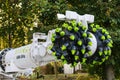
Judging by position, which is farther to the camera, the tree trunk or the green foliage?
the tree trunk

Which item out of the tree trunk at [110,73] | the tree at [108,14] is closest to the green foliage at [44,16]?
the tree at [108,14]

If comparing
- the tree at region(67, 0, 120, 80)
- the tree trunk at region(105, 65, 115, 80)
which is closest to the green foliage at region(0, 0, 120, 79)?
the tree at region(67, 0, 120, 80)

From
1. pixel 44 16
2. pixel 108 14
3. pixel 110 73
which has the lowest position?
pixel 110 73

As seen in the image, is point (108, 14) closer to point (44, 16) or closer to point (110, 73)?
point (110, 73)

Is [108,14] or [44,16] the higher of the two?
[44,16]

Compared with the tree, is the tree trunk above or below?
below

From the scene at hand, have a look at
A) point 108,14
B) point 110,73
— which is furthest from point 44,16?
point 110,73

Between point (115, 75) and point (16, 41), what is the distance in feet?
9.76

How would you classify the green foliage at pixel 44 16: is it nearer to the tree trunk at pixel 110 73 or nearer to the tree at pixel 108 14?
the tree at pixel 108 14

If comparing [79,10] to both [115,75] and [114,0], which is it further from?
[115,75]

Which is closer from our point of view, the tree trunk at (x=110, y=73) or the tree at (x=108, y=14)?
the tree at (x=108, y=14)

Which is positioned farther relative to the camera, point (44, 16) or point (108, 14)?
point (44, 16)

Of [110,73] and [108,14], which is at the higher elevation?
[108,14]

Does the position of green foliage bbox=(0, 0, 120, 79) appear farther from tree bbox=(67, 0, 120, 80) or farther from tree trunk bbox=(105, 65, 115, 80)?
tree trunk bbox=(105, 65, 115, 80)
